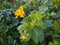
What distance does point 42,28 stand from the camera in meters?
1.21

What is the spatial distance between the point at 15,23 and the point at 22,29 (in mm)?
311

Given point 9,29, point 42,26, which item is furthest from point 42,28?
point 9,29

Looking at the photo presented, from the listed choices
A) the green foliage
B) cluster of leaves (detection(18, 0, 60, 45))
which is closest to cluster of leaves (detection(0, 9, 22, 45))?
the green foliage

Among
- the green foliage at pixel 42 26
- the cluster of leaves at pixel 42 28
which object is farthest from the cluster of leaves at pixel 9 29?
the cluster of leaves at pixel 42 28

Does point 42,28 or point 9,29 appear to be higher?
point 42,28

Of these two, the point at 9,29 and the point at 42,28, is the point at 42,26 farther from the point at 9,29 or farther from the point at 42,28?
the point at 9,29

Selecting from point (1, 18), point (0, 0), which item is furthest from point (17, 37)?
point (0, 0)

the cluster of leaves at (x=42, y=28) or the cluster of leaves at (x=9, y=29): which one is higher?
the cluster of leaves at (x=42, y=28)

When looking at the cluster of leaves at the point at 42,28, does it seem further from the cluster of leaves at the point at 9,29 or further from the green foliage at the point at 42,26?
the cluster of leaves at the point at 9,29

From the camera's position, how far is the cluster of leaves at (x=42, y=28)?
3.96ft

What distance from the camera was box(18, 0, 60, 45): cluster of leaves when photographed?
1208 millimetres

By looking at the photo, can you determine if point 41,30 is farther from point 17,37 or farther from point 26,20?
point 17,37

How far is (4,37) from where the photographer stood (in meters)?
1.56

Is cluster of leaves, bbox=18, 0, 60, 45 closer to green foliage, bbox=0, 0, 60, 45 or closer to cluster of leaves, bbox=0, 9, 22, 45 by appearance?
green foliage, bbox=0, 0, 60, 45
